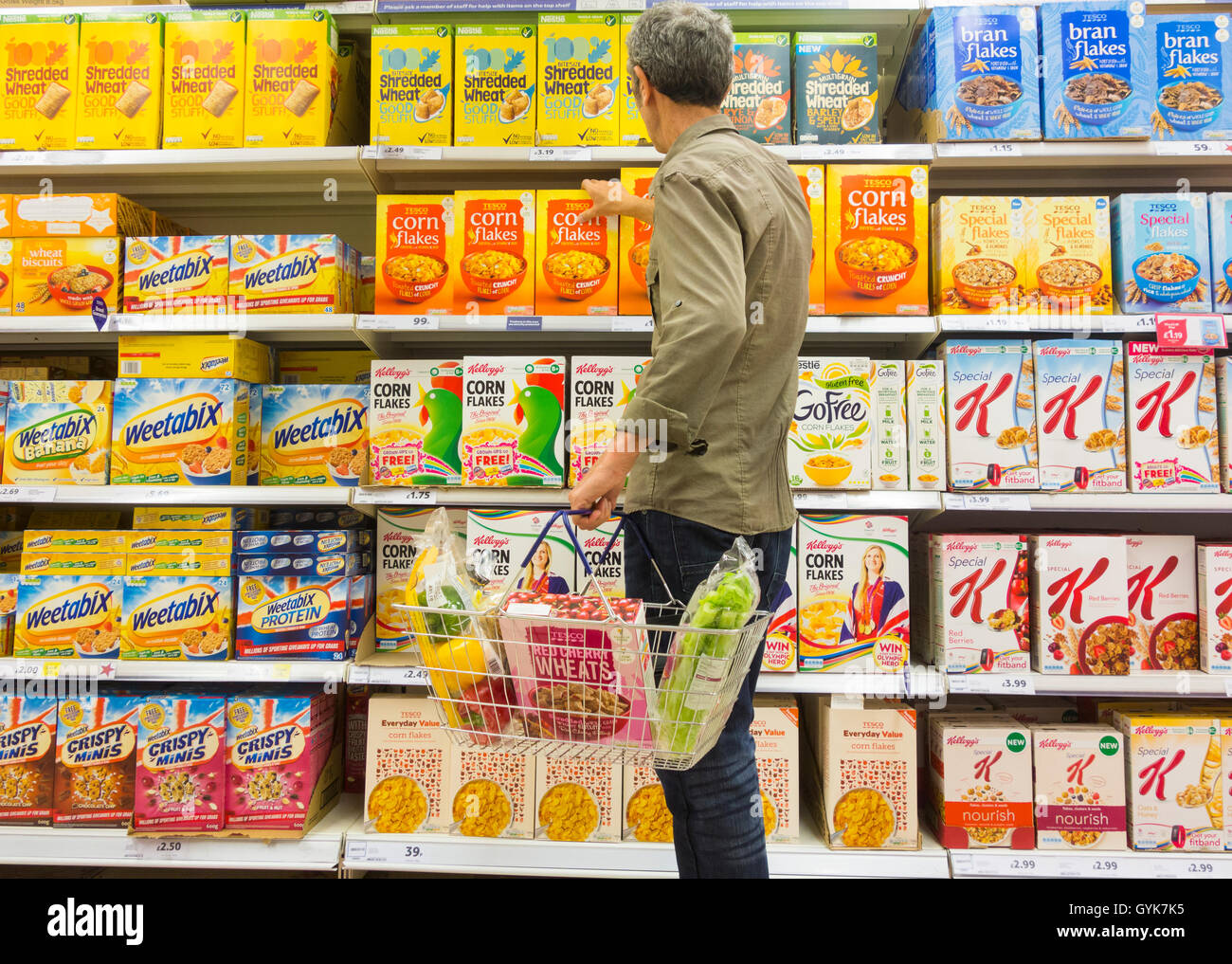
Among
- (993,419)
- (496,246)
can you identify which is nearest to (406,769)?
(496,246)

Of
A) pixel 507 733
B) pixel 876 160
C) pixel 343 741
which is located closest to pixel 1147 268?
pixel 876 160

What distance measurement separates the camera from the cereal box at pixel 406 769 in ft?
7.15

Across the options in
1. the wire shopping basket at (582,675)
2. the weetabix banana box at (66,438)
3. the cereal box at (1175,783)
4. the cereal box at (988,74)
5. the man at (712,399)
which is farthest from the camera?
the weetabix banana box at (66,438)

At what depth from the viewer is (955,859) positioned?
207 cm

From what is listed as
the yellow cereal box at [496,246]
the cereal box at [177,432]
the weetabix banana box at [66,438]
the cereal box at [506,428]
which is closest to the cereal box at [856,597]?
the cereal box at [506,428]

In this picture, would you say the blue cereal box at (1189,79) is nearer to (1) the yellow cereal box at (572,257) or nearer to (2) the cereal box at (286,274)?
(1) the yellow cereal box at (572,257)

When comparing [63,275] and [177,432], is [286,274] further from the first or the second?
[63,275]

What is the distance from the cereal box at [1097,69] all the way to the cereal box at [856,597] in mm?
1261

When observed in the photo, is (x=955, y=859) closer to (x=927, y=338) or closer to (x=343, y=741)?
(x=927, y=338)

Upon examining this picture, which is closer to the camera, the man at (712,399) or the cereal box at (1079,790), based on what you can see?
the man at (712,399)

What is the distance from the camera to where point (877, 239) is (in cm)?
215

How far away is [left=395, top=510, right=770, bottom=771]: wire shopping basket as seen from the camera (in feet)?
3.77

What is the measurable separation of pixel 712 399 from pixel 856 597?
3.43 ft

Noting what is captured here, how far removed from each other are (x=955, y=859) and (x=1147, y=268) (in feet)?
5.66
